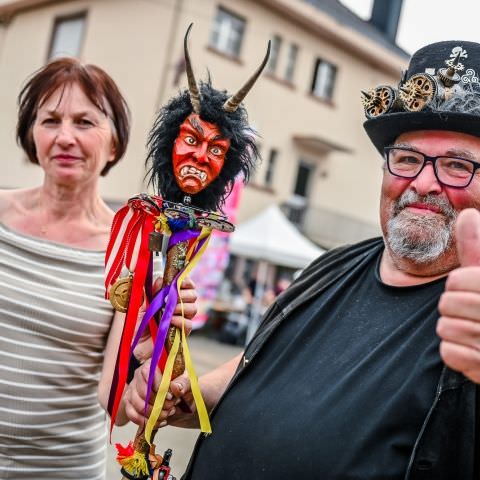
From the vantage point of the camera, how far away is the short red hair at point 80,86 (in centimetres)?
204

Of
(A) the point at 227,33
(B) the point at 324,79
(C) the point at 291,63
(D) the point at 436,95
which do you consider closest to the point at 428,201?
(D) the point at 436,95

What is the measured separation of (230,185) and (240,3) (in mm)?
13264

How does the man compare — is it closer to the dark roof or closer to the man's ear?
the man's ear

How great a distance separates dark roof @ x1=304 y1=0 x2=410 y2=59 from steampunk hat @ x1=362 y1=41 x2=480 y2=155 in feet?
53.0

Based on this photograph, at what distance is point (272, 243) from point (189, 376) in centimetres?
895

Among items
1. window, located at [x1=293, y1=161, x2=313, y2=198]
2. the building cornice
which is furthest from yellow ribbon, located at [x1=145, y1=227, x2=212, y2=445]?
window, located at [x1=293, y1=161, x2=313, y2=198]

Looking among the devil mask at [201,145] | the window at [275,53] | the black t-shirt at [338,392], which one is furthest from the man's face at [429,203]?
the window at [275,53]

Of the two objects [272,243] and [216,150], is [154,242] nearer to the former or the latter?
[216,150]

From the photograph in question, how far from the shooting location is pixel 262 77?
47.1ft

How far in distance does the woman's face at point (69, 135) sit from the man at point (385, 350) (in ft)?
2.49

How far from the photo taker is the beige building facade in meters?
13.1

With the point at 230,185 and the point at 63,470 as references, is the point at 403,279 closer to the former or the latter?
the point at 230,185

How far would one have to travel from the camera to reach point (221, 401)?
69.4 inches

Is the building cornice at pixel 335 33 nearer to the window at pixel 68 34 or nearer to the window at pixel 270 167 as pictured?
the window at pixel 270 167
